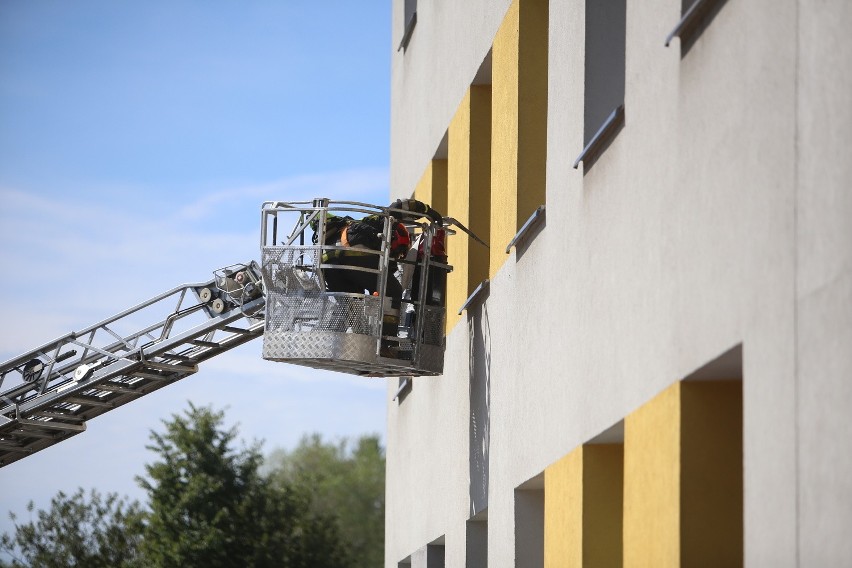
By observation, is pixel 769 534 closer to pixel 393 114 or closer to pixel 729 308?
pixel 729 308

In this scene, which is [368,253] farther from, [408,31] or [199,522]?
[199,522]

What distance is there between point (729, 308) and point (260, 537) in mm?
40846

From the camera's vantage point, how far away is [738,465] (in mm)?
7430

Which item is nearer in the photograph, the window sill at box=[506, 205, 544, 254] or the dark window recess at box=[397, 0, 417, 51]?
the window sill at box=[506, 205, 544, 254]

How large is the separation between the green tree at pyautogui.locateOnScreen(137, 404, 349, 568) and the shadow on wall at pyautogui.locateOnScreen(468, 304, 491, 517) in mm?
31957

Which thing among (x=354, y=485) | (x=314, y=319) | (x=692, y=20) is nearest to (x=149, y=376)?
(x=314, y=319)

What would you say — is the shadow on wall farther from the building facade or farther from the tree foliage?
the tree foliage

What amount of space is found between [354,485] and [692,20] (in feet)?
269

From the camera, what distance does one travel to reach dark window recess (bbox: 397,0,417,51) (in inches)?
758

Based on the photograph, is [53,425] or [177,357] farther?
[53,425]

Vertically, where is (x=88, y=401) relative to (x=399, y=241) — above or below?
below

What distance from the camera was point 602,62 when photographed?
994 cm

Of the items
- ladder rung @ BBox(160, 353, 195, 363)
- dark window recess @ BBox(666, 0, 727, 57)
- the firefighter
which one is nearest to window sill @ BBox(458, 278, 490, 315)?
the firefighter

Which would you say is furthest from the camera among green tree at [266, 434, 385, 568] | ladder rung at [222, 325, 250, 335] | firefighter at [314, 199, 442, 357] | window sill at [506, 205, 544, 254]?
green tree at [266, 434, 385, 568]
